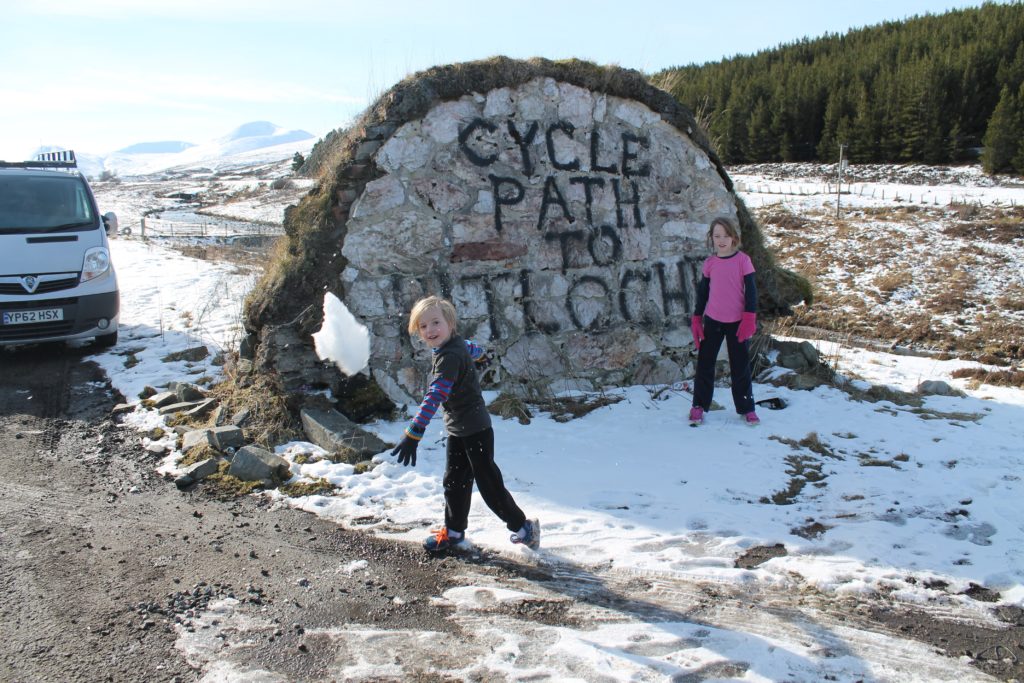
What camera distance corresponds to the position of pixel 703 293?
623 cm

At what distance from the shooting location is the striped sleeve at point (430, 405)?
149 inches

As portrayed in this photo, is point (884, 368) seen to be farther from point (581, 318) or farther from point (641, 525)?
point (641, 525)

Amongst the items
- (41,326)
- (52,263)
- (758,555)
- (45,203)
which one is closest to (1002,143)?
(758,555)

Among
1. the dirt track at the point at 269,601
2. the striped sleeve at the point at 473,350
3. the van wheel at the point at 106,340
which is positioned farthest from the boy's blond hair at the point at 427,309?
the van wheel at the point at 106,340

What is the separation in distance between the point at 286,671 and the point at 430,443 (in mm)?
2715

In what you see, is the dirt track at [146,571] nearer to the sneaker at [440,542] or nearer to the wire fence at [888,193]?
the sneaker at [440,542]

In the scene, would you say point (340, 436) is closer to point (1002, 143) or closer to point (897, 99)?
point (1002, 143)

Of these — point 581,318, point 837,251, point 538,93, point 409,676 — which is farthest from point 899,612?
point 837,251

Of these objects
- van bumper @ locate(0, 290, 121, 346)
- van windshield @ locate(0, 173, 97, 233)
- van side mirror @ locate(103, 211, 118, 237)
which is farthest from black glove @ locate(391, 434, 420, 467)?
van side mirror @ locate(103, 211, 118, 237)

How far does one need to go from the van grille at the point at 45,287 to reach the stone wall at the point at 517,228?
2.77m

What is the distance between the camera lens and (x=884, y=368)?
10250 millimetres

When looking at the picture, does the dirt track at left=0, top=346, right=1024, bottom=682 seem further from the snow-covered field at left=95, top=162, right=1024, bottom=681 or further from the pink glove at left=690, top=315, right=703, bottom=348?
the pink glove at left=690, top=315, right=703, bottom=348

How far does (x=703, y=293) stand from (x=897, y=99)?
4565 cm

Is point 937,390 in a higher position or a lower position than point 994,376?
higher
